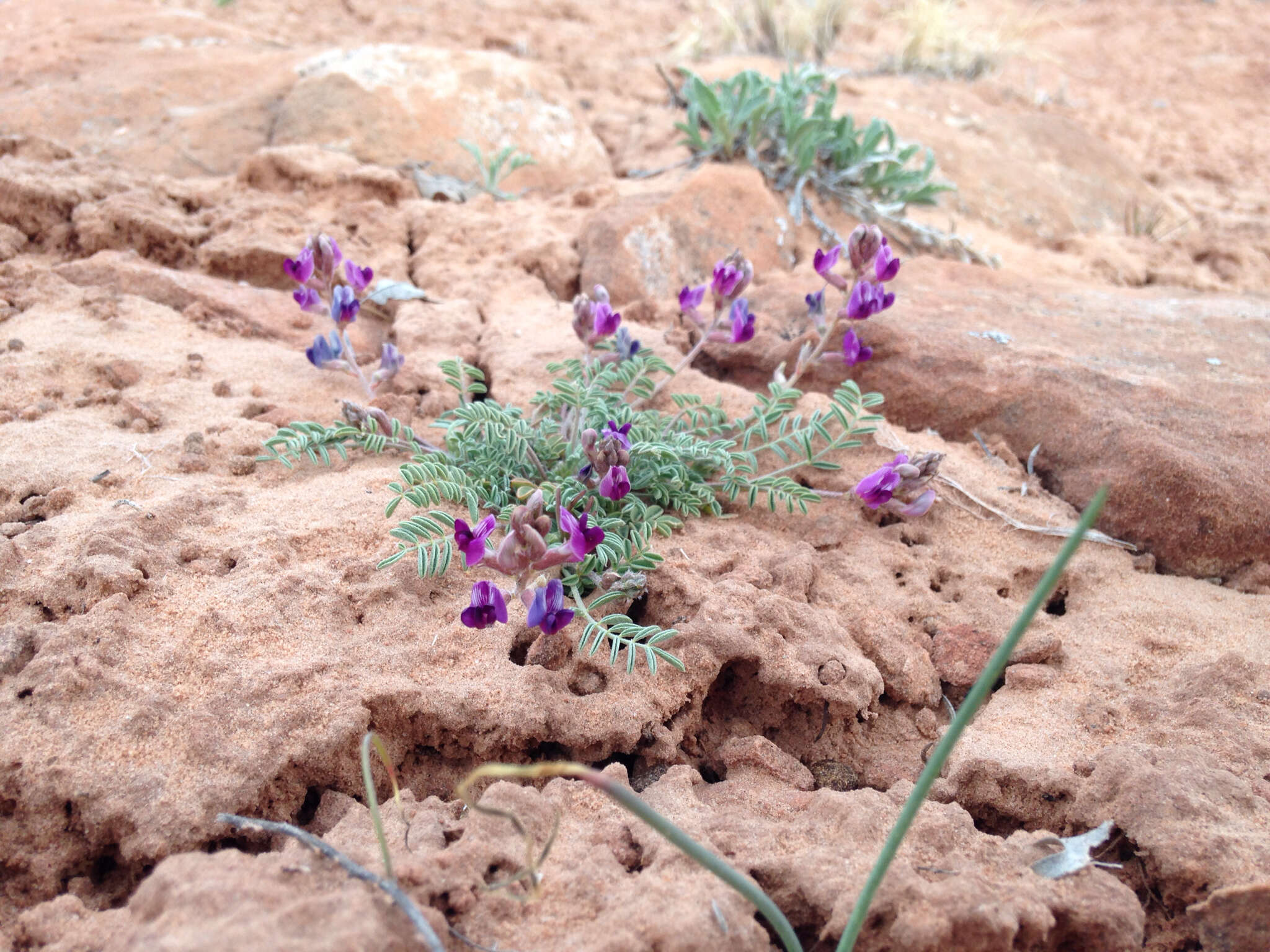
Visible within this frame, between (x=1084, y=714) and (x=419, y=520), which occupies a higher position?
(x=419, y=520)

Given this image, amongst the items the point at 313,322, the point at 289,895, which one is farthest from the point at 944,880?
the point at 313,322

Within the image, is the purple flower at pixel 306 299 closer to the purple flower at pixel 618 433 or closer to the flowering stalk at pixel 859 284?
the purple flower at pixel 618 433

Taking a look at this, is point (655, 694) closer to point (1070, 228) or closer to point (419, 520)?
point (419, 520)

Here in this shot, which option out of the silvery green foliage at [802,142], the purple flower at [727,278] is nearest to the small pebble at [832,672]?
the purple flower at [727,278]

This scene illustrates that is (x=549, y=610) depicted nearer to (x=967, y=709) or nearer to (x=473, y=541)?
(x=473, y=541)

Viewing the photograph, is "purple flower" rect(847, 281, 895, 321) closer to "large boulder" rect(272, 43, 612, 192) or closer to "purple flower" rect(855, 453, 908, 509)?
"purple flower" rect(855, 453, 908, 509)

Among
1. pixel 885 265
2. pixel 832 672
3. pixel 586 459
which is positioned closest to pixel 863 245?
pixel 885 265

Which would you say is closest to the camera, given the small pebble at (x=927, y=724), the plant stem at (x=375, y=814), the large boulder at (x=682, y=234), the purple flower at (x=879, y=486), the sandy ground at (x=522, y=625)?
the plant stem at (x=375, y=814)
